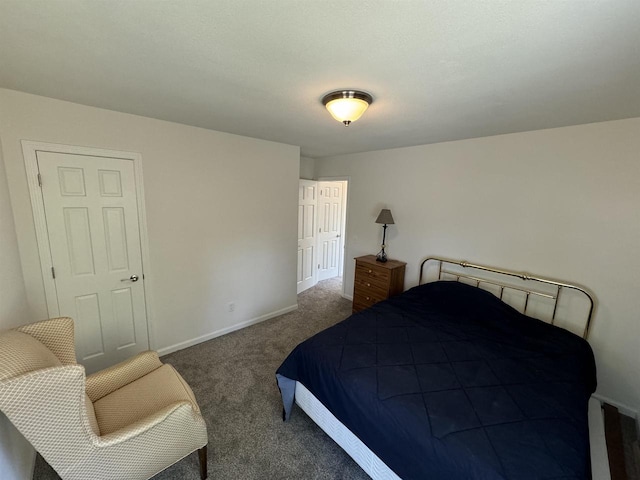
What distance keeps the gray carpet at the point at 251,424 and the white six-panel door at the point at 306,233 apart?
59.3 inches

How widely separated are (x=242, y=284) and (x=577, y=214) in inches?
137

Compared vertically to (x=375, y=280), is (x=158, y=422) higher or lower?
lower

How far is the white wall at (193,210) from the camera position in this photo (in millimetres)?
1954

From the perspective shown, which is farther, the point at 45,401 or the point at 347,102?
the point at 347,102

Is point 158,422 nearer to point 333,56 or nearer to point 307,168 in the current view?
point 333,56

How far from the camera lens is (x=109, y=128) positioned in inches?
86.7

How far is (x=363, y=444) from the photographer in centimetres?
153

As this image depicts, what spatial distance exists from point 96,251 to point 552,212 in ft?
13.4

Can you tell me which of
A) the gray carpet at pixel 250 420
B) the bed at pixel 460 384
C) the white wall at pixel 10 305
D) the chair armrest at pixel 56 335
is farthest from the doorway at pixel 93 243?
the bed at pixel 460 384

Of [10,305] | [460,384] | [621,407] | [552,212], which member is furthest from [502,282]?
[10,305]

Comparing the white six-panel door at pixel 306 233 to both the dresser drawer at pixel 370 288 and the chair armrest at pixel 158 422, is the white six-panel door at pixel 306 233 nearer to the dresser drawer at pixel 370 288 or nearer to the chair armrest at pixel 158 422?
the dresser drawer at pixel 370 288

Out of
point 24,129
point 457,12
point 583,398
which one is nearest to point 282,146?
point 24,129

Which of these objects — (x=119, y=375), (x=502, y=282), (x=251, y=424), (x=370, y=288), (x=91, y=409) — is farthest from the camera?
(x=370, y=288)

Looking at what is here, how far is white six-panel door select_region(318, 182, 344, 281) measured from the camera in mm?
4770
